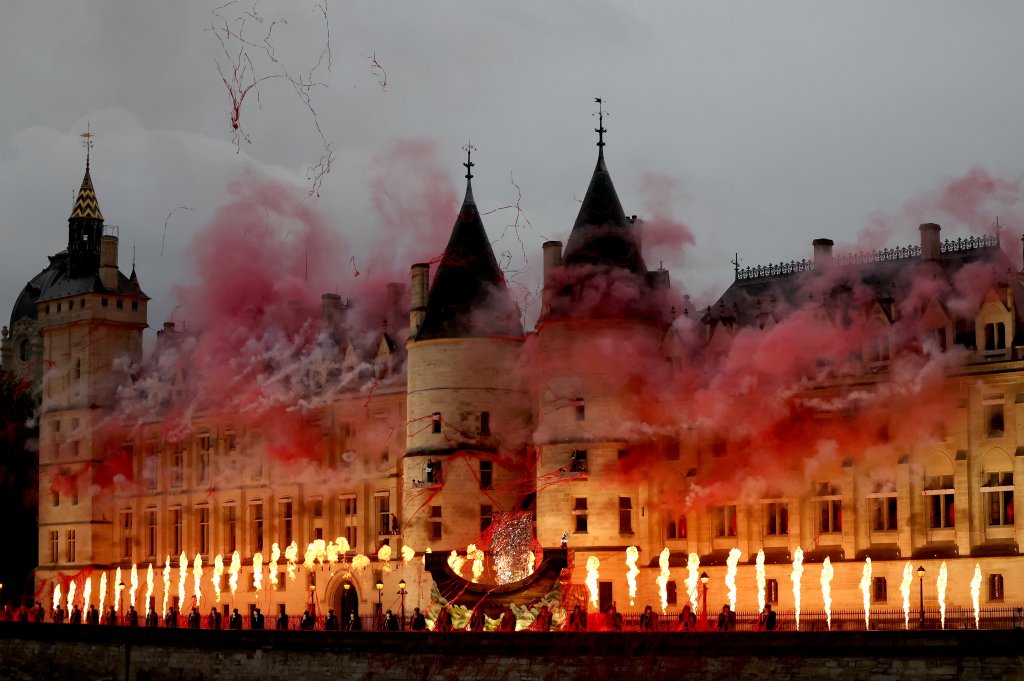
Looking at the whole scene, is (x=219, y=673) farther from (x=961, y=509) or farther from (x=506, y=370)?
(x=961, y=509)

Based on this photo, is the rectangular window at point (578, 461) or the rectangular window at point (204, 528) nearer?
the rectangular window at point (578, 461)

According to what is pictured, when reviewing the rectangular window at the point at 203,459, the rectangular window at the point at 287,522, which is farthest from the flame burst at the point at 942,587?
the rectangular window at the point at 203,459

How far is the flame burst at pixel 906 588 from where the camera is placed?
227 feet

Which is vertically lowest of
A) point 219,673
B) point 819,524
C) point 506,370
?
point 219,673

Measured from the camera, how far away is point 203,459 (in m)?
101

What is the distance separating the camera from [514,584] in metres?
73.8

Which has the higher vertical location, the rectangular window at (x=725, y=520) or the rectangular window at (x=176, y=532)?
the rectangular window at (x=176, y=532)

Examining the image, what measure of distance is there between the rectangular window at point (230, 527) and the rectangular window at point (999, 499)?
37.7 meters

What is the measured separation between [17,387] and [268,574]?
25.2 meters

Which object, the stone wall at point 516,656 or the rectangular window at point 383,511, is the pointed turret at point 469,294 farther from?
the stone wall at point 516,656

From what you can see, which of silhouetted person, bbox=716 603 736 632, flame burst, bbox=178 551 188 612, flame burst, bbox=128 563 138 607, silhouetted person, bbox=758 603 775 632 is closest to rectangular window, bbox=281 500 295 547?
flame burst, bbox=178 551 188 612

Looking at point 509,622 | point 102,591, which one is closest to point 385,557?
point 509,622

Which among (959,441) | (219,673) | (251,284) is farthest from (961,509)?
(251,284)

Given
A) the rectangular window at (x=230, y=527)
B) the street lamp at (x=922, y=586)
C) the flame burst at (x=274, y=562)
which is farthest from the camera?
the rectangular window at (x=230, y=527)
